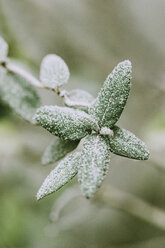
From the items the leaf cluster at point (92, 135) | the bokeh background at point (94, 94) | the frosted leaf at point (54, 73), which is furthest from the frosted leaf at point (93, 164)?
the bokeh background at point (94, 94)

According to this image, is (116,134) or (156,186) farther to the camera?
(156,186)

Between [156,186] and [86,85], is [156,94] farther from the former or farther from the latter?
[156,186]

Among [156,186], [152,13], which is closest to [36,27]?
[152,13]

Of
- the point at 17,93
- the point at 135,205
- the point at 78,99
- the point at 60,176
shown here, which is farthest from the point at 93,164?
the point at 135,205

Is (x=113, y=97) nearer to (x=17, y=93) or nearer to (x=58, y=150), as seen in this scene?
(x=58, y=150)

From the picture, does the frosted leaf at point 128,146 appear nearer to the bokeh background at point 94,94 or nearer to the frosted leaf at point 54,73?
the frosted leaf at point 54,73
